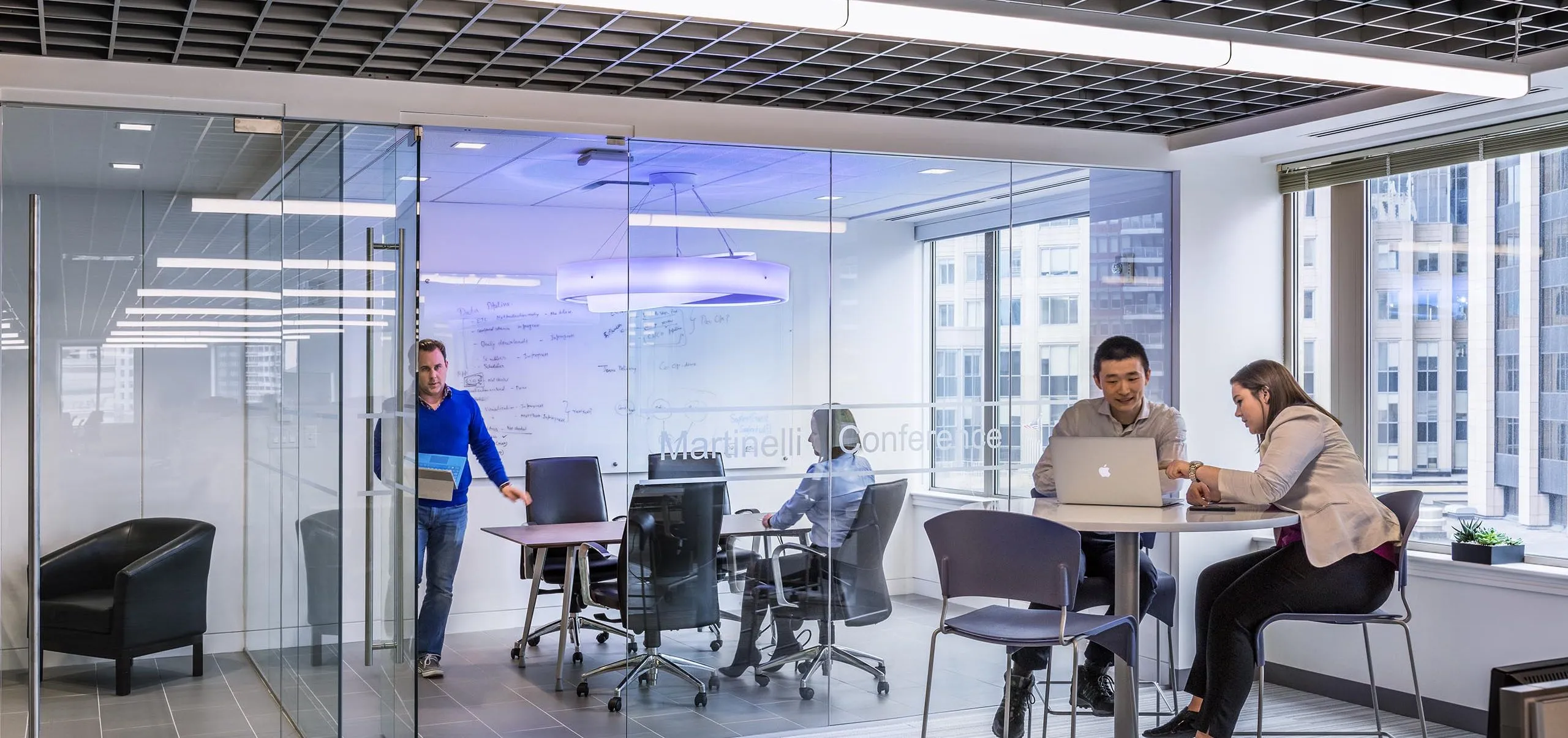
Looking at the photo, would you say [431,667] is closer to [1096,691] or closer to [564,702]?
[564,702]

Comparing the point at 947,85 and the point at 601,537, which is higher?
the point at 947,85

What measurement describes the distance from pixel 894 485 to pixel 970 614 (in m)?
1.32

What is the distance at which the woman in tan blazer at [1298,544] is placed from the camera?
4188 mm

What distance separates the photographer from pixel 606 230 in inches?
193

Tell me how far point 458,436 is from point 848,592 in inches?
73.5

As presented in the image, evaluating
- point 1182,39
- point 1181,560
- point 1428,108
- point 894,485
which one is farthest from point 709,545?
point 1428,108

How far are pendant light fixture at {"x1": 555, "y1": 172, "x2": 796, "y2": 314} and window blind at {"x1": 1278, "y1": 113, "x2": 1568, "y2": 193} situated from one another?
2.57 meters

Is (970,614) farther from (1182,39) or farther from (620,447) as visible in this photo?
(620,447)

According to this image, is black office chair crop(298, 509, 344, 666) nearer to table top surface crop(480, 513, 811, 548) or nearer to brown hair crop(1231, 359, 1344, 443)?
table top surface crop(480, 513, 811, 548)

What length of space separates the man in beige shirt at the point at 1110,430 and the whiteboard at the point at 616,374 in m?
1.09

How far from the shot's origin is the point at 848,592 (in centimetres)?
525

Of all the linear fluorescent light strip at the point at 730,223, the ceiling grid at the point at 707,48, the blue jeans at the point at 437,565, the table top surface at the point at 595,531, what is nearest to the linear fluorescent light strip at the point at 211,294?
the ceiling grid at the point at 707,48

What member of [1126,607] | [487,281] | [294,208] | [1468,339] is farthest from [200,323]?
[1468,339]

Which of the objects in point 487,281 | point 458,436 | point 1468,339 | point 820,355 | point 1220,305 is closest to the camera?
point 820,355
